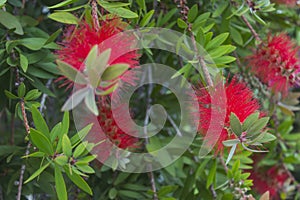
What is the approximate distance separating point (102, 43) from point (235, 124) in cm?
22

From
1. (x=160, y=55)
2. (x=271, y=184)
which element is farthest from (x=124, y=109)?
(x=271, y=184)

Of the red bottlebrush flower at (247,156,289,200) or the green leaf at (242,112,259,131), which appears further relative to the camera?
the red bottlebrush flower at (247,156,289,200)

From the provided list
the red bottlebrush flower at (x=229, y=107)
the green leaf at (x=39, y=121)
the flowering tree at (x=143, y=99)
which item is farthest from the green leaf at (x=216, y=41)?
the green leaf at (x=39, y=121)

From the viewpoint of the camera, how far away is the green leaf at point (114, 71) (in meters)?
0.57

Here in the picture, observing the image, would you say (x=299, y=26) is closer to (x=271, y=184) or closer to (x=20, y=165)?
(x=271, y=184)

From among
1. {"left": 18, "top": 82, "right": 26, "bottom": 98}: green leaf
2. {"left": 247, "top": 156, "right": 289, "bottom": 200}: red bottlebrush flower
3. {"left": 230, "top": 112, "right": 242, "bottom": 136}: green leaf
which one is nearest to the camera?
{"left": 230, "top": 112, "right": 242, "bottom": 136}: green leaf

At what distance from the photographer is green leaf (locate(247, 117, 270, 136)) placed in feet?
2.31

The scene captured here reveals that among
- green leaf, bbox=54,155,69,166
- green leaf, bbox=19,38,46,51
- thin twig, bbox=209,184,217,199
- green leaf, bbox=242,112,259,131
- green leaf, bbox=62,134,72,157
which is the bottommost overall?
thin twig, bbox=209,184,217,199

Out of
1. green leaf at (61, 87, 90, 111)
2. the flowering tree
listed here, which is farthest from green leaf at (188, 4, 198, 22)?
green leaf at (61, 87, 90, 111)

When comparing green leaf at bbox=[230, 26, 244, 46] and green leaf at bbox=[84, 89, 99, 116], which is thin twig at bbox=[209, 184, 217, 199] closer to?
green leaf at bbox=[230, 26, 244, 46]

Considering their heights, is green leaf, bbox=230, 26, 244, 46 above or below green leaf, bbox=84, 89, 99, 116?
below

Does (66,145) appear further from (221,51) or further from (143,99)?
(143,99)

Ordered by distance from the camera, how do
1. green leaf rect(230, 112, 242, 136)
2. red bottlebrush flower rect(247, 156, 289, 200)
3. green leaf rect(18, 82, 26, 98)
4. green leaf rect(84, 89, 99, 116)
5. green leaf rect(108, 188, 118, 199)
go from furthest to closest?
red bottlebrush flower rect(247, 156, 289, 200) < green leaf rect(108, 188, 118, 199) < green leaf rect(18, 82, 26, 98) < green leaf rect(230, 112, 242, 136) < green leaf rect(84, 89, 99, 116)

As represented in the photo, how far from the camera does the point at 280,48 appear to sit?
96cm
